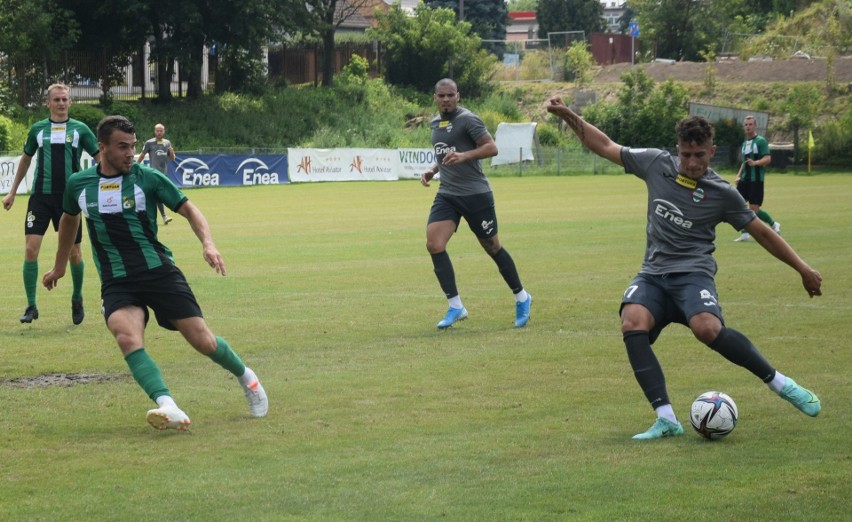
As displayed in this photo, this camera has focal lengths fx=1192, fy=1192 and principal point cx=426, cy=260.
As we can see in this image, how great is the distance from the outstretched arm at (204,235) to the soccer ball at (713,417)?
2.92m

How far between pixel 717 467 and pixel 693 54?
9232cm

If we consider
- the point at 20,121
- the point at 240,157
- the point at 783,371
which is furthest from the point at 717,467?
the point at 20,121

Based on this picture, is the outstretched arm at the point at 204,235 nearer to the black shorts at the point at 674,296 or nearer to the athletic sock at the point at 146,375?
the athletic sock at the point at 146,375

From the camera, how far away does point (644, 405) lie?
310 inches

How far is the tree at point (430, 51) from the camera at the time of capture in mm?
72812

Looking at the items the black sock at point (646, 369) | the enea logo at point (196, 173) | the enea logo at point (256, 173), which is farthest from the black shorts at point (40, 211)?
the enea logo at point (256, 173)

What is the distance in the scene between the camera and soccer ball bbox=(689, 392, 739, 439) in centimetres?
680

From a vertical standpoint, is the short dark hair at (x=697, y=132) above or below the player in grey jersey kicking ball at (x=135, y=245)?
above

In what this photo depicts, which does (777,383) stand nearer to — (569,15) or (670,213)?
(670,213)

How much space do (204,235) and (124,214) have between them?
0.58m

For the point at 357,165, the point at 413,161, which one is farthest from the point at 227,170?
the point at 413,161

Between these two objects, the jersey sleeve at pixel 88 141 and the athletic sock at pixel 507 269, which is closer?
the athletic sock at pixel 507 269

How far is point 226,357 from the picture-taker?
25.1 ft

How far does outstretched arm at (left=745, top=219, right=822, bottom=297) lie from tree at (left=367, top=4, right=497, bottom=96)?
65764 mm
